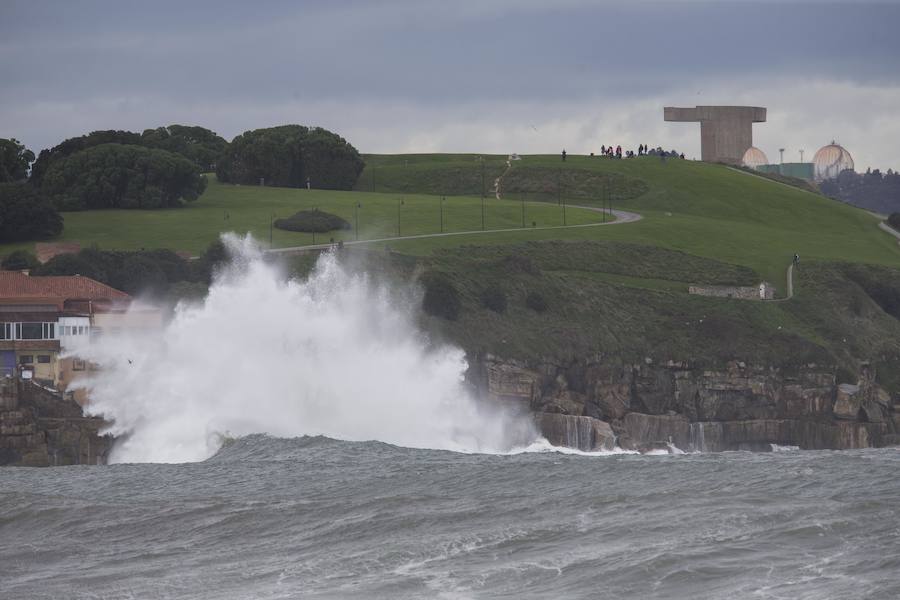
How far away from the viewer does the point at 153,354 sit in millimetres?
70438

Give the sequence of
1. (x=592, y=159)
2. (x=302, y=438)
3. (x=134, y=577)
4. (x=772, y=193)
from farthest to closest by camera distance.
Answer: (x=592, y=159) → (x=772, y=193) → (x=302, y=438) → (x=134, y=577)

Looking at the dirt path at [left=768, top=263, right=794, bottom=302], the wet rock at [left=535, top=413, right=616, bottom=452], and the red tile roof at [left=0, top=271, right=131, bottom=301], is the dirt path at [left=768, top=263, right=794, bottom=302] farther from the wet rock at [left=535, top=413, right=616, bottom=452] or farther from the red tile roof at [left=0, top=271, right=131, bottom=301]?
the red tile roof at [left=0, top=271, right=131, bottom=301]

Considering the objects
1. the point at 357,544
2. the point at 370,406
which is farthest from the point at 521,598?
the point at 370,406

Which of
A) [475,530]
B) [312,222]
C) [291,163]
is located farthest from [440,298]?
[291,163]

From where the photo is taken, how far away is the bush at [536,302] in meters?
91.0

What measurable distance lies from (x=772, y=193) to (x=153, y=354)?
300 feet

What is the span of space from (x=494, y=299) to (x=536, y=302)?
126 inches

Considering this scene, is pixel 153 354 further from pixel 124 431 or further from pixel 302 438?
pixel 302 438

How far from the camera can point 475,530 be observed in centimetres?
3891

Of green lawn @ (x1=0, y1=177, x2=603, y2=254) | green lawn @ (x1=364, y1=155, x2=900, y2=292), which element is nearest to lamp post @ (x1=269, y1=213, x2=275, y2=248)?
green lawn @ (x1=0, y1=177, x2=603, y2=254)

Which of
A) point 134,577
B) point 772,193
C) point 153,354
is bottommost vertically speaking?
point 134,577

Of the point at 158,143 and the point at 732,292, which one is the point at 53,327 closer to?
the point at 732,292

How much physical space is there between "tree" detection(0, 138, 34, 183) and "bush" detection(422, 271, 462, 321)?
45757 millimetres

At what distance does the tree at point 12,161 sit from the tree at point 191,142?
12.6 metres
